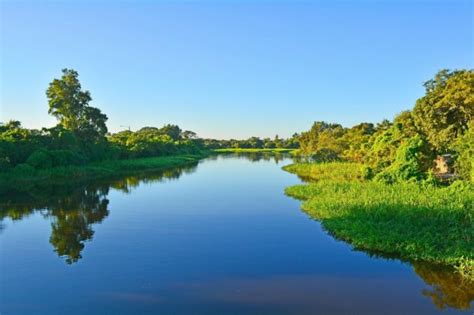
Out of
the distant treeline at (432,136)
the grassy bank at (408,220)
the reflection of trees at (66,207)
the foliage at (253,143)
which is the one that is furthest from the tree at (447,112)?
the foliage at (253,143)

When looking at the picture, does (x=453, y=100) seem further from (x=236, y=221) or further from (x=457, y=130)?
(x=236, y=221)

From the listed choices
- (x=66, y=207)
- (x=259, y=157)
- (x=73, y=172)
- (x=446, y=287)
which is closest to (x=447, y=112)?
(x=446, y=287)

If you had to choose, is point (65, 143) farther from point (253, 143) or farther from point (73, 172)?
point (253, 143)

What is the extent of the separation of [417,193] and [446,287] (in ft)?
29.4

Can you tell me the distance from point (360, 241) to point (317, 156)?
43.1 m

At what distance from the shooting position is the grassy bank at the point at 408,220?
11398 millimetres

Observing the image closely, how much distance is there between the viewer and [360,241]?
1308 centimetres

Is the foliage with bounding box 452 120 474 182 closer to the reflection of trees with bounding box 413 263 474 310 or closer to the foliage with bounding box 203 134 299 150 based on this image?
the reflection of trees with bounding box 413 263 474 310

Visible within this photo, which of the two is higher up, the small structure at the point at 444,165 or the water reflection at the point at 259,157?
the small structure at the point at 444,165

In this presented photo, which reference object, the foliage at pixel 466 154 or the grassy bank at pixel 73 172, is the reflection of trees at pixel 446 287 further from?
the grassy bank at pixel 73 172

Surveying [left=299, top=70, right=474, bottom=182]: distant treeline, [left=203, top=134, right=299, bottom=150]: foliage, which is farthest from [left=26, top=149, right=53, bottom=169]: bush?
[left=203, top=134, right=299, bottom=150]: foliage

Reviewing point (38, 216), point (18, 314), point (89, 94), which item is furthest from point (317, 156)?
point (18, 314)

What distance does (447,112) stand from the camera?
24.8 m

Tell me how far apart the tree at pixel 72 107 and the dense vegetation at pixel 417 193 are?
105 feet
